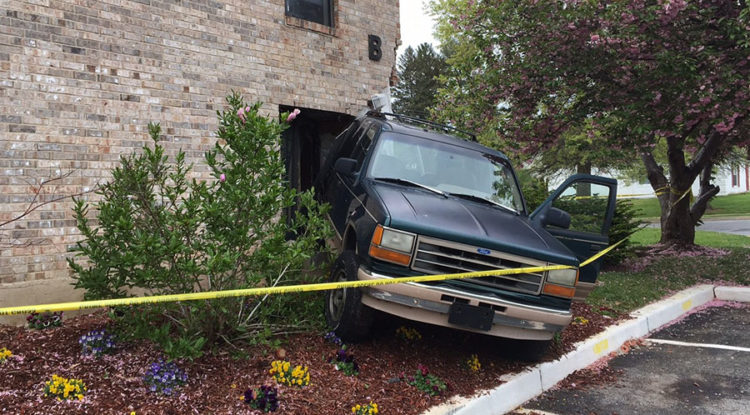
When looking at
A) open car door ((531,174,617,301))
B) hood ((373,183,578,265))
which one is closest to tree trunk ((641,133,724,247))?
open car door ((531,174,617,301))

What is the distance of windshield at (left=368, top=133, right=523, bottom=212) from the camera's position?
5.45m

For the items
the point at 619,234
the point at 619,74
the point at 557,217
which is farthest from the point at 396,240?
the point at 619,234

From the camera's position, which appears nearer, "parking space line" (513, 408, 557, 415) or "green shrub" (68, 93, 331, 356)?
"green shrub" (68, 93, 331, 356)

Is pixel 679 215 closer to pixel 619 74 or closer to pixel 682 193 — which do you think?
pixel 682 193

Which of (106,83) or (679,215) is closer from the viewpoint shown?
(106,83)

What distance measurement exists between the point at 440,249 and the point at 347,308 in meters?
0.89

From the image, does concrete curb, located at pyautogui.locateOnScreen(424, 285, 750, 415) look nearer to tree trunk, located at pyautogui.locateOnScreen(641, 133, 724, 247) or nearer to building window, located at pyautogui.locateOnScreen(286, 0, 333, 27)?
tree trunk, located at pyautogui.locateOnScreen(641, 133, 724, 247)

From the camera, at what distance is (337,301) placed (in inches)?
189

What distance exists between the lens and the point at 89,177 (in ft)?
19.6

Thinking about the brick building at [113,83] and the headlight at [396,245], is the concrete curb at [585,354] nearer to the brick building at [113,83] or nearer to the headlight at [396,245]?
the headlight at [396,245]

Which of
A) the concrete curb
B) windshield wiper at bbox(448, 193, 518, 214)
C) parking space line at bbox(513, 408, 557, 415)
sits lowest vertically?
parking space line at bbox(513, 408, 557, 415)

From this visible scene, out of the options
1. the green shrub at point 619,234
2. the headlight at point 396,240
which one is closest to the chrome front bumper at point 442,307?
the headlight at point 396,240

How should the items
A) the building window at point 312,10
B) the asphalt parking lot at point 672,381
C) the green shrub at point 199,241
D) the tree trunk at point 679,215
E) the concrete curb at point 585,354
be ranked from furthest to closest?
the tree trunk at point 679,215
the building window at point 312,10
the asphalt parking lot at point 672,381
the concrete curb at point 585,354
the green shrub at point 199,241

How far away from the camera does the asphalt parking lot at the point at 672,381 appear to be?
4430 millimetres
